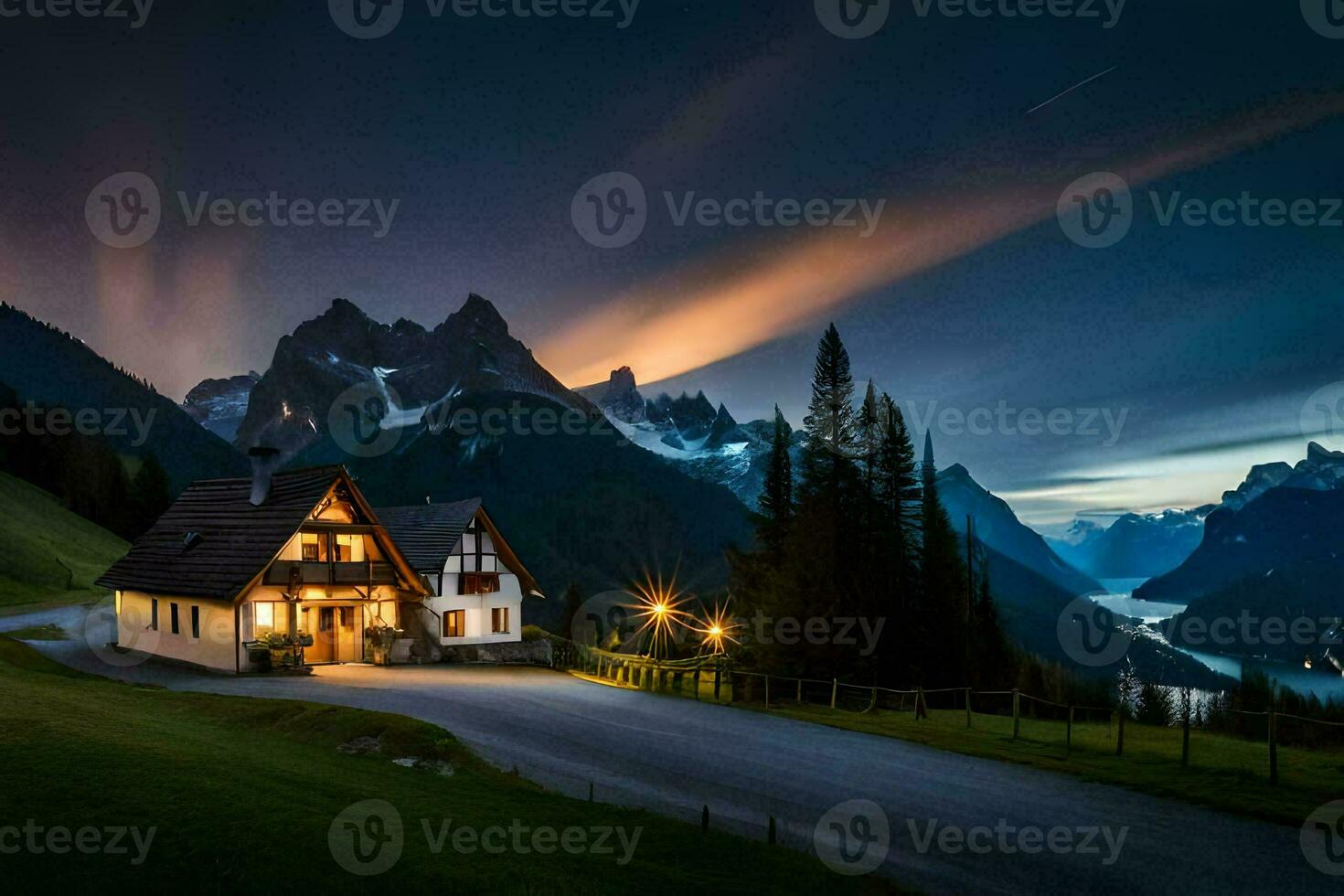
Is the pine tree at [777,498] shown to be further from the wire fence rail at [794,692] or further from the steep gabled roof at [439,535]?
the steep gabled roof at [439,535]

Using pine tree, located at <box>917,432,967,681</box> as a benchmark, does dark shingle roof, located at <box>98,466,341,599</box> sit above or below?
above

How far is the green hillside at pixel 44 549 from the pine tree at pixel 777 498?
5093 centimetres

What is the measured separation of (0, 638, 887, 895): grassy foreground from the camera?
807 cm

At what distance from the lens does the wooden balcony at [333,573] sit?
116 ft

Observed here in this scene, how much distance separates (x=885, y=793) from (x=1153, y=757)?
9.98 metres

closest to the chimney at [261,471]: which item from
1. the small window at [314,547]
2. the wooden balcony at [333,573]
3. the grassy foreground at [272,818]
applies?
the small window at [314,547]

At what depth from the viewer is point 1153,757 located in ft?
70.2

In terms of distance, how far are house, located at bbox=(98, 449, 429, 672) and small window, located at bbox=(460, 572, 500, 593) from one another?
4.91 metres

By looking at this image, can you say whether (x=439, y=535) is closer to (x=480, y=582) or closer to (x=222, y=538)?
(x=480, y=582)

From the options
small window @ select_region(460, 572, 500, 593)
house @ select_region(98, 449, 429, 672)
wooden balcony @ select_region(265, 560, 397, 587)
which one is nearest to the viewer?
house @ select_region(98, 449, 429, 672)

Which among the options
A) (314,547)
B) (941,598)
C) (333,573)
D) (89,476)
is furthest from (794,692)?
(89,476)

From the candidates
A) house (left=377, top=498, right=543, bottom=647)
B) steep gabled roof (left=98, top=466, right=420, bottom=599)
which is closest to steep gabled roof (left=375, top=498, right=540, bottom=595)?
house (left=377, top=498, right=543, bottom=647)

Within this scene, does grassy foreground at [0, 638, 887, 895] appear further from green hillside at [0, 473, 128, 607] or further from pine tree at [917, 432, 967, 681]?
green hillside at [0, 473, 128, 607]

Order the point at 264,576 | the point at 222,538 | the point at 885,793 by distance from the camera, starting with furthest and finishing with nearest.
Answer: the point at 222,538 < the point at 264,576 < the point at 885,793
